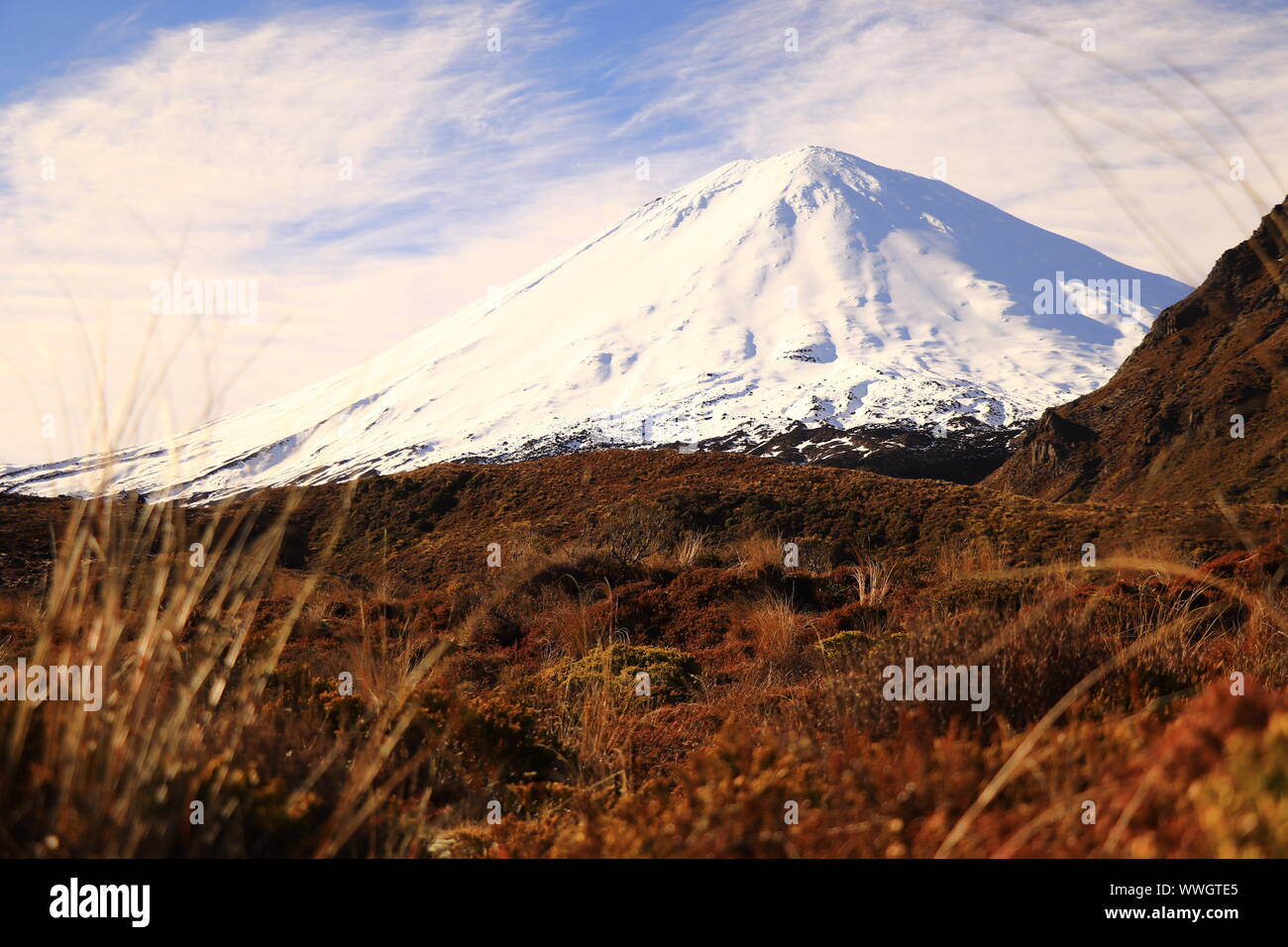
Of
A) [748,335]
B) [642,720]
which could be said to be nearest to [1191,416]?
[642,720]

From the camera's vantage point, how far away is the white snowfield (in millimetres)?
70312

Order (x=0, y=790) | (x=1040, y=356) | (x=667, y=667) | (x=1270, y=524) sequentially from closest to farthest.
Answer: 1. (x=0, y=790)
2. (x=667, y=667)
3. (x=1270, y=524)
4. (x=1040, y=356)

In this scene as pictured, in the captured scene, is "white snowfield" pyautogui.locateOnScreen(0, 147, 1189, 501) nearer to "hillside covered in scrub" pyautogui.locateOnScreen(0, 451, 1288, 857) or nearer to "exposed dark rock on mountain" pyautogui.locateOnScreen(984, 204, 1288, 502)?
"exposed dark rock on mountain" pyautogui.locateOnScreen(984, 204, 1288, 502)

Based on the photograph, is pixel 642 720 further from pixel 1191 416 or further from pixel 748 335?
pixel 748 335

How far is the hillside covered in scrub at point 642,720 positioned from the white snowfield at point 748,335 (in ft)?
174

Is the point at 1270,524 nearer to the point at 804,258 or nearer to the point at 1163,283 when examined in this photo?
the point at 804,258

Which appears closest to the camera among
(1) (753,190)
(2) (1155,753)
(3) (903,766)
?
(2) (1155,753)

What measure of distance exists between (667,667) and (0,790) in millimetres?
4729

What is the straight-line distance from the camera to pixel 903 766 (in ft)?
8.38

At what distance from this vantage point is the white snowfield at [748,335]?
70.3m

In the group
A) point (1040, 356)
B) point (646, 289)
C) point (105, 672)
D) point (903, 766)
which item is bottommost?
point (903, 766)

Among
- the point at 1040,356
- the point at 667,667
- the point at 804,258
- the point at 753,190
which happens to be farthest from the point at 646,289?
the point at 667,667

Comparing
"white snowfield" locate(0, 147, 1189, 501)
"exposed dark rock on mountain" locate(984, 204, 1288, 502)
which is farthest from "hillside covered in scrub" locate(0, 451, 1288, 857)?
"white snowfield" locate(0, 147, 1189, 501)

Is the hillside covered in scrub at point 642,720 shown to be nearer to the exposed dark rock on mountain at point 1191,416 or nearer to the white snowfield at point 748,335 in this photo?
the exposed dark rock on mountain at point 1191,416
